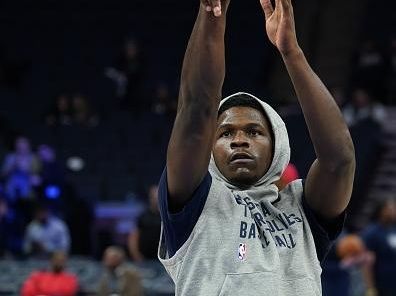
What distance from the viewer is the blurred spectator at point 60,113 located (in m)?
15.9

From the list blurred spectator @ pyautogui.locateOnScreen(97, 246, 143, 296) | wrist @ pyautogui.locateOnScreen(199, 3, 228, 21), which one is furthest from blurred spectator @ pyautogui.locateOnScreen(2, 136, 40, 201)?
wrist @ pyautogui.locateOnScreen(199, 3, 228, 21)

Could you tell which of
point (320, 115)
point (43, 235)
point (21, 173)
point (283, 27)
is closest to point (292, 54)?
point (283, 27)

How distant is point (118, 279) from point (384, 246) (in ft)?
8.03

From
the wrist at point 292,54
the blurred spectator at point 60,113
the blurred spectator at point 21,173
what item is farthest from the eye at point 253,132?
the blurred spectator at point 60,113

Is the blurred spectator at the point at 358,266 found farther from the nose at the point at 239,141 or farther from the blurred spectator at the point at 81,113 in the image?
the nose at the point at 239,141

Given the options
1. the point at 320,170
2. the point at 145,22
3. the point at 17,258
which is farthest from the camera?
the point at 145,22

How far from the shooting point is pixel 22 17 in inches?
778

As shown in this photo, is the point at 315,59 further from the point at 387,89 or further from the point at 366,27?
the point at 387,89

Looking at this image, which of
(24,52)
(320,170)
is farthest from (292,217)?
(24,52)

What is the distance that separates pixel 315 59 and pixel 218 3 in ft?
58.2

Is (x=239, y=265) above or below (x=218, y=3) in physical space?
below

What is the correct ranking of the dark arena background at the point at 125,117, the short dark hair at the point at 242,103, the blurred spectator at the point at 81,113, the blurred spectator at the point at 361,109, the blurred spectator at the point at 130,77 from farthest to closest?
the blurred spectator at the point at 130,77
the blurred spectator at the point at 361,109
the blurred spectator at the point at 81,113
the dark arena background at the point at 125,117
the short dark hair at the point at 242,103

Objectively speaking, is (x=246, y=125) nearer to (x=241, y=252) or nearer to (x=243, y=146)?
(x=243, y=146)

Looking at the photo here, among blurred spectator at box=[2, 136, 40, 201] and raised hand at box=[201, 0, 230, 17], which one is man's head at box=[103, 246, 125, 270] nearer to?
blurred spectator at box=[2, 136, 40, 201]
